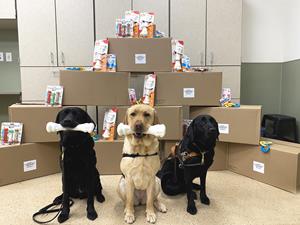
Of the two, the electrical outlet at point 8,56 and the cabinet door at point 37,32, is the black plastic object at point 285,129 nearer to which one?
the cabinet door at point 37,32

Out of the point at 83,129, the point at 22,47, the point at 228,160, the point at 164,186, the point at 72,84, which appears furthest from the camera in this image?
the point at 22,47

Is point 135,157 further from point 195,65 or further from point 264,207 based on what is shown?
point 195,65

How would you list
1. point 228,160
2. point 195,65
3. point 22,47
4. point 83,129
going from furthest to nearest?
point 195,65, point 22,47, point 228,160, point 83,129

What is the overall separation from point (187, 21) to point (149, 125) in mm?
1815

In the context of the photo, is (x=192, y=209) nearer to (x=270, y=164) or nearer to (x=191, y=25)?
(x=270, y=164)

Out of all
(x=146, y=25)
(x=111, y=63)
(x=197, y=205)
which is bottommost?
(x=197, y=205)

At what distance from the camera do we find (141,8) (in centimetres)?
257

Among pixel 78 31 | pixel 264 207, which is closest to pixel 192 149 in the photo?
pixel 264 207

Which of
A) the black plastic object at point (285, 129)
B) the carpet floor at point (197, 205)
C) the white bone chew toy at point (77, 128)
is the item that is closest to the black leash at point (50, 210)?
the carpet floor at point (197, 205)

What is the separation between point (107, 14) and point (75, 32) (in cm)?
44

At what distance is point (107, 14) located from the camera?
253 cm

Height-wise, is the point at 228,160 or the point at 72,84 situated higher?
the point at 72,84

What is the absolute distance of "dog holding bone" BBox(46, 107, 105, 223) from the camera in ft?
4.12

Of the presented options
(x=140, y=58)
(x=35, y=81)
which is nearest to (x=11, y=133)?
(x=35, y=81)
